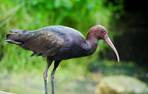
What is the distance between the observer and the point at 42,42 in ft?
22.1

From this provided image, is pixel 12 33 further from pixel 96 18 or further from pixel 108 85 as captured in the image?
pixel 96 18

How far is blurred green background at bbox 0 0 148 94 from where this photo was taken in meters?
11.7

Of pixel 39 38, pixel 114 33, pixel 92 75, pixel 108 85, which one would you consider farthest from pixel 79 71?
pixel 39 38

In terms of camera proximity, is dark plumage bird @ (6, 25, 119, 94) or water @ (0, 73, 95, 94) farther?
water @ (0, 73, 95, 94)

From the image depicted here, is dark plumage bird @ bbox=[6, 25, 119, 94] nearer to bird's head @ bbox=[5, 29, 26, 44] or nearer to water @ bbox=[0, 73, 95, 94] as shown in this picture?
bird's head @ bbox=[5, 29, 26, 44]

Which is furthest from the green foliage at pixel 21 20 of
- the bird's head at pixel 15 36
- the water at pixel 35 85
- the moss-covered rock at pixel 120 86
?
the bird's head at pixel 15 36

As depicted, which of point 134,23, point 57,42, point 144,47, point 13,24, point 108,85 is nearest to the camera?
point 57,42

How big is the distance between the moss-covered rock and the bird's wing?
840cm

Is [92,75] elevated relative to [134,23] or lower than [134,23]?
lower

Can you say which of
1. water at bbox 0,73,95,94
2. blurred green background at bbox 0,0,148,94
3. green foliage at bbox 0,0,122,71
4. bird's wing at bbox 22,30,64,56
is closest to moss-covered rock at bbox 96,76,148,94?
blurred green background at bbox 0,0,148,94

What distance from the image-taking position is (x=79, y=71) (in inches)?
666

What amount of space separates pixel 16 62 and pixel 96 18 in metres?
5.93

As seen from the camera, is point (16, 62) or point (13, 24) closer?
point (16, 62)

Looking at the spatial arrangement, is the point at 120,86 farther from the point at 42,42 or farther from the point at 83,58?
the point at 42,42
